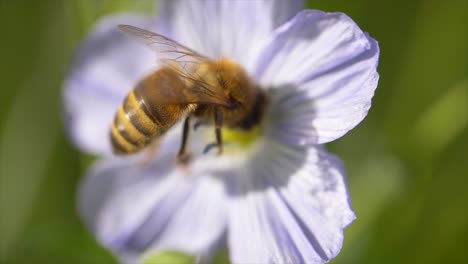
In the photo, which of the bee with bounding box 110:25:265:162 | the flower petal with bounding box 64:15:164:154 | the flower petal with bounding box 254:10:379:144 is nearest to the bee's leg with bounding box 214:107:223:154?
the bee with bounding box 110:25:265:162

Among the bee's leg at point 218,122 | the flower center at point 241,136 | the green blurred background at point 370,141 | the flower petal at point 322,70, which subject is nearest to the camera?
the flower petal at point 322,70

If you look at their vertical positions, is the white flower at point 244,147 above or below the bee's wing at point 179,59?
below

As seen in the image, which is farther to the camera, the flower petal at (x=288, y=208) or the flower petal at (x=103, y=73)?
the flower petal at (x=103, y=73)

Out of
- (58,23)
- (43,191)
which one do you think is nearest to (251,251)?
(43,191)

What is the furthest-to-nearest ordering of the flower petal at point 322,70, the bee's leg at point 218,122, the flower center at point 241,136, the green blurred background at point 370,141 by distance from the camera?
the green blurred background at point 370,141
the flower center at point 241,136
the bee's leg at point 218,122
the flower petal at point 322,70

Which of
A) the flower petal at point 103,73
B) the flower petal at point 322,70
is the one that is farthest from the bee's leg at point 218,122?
the flower petal at point 103,73

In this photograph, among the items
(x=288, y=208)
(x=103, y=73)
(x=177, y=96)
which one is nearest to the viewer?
(x=177, y=96)

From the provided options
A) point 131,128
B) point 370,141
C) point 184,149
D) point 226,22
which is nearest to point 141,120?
point 131,128

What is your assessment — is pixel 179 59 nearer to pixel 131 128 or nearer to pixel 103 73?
pixel 131 128

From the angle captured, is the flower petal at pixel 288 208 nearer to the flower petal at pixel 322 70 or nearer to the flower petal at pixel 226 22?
the flower petal at pixel 322 70
